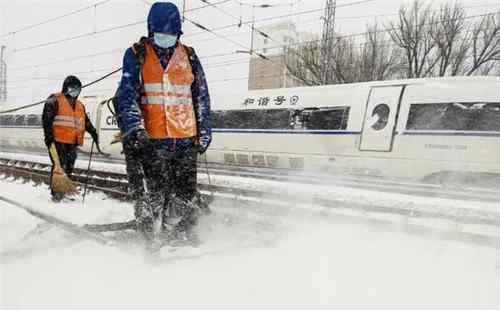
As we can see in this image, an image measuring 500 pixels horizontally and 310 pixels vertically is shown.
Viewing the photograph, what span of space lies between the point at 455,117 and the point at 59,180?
8.61 metres

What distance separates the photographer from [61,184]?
5223 mm

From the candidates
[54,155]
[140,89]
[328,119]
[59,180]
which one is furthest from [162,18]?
[328,119]

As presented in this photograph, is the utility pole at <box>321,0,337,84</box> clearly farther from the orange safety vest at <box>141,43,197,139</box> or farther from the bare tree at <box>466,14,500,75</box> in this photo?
the orange safety vest at <box>141,43,197,139</box>

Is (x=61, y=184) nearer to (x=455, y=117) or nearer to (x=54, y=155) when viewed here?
(x=54, y=155)

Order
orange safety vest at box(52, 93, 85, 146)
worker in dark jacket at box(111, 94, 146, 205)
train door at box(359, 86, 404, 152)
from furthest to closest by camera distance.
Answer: train door at box(359, 86, 404, 152), orange safety vest at box(52, 93, 85, 146), worker in dark jacket at box(111, 94, 146, 205)

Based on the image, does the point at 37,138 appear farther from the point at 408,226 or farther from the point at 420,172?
the point at 408,226

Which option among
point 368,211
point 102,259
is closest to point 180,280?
point 102,259

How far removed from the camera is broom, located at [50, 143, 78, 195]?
17.1 feet

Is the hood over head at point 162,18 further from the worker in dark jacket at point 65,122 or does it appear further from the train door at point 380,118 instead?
the train door at point 380,118

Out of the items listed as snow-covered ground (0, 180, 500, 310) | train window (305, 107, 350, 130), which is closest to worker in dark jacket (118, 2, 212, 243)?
snow-covered ground (0, 180, 500, 310)

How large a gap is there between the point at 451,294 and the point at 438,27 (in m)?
23.1

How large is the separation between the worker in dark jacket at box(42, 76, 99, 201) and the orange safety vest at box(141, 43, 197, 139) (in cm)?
307

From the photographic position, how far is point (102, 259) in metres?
2.66

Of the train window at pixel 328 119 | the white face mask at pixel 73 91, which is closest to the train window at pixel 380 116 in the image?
the train window at pixel 328 119
